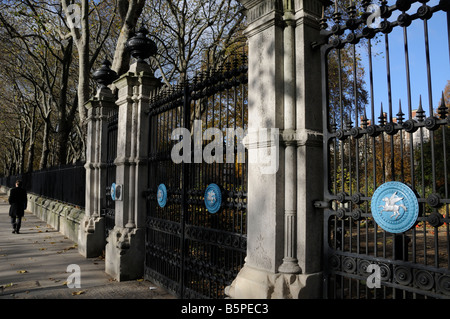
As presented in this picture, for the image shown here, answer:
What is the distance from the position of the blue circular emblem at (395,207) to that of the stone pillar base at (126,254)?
477cm

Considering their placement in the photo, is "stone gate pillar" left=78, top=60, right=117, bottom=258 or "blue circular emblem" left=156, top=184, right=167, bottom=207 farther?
"stone gate pillar" left=78, top=60, right=117, bottom=258

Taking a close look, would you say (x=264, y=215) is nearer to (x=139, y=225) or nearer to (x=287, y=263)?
(x=287, y=263)

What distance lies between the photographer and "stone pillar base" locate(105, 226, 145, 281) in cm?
627

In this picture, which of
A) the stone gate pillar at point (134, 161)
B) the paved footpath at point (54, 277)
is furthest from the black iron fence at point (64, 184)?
the stone gate pillar at point (134, 161)

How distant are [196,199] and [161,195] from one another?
1050mm

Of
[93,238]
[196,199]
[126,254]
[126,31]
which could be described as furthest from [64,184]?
[196,199]

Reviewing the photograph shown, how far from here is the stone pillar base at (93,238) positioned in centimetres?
831

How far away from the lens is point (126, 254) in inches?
249

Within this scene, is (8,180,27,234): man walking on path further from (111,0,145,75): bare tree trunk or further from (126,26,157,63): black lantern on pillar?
(126,26,157,63): black lantern on pillar

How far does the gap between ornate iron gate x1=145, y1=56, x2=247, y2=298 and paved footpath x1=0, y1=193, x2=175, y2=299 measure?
52cm

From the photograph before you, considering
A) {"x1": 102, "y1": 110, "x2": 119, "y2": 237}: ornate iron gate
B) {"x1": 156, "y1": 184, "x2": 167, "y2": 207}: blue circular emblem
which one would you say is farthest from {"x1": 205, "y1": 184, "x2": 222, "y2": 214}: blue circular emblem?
{"x1": 102, "y1": 110, "x2": 119, "y2": 237}: ornate iron gate

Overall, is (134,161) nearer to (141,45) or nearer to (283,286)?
(141,45)
